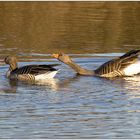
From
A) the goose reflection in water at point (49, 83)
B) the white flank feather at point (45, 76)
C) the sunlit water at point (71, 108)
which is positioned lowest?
the sunlit water at point (71, 108)

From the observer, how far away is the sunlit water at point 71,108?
1081 centimetres

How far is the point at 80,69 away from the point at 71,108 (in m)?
3.62

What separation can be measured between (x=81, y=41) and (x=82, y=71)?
155 inches

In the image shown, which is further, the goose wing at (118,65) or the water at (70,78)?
the goose wing at (118,65)

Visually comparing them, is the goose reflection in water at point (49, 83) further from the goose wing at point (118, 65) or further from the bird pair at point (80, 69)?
the goose wing at point (118, 65)

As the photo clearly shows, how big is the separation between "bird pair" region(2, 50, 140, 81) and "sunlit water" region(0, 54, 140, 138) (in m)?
0.20

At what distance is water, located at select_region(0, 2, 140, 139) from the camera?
36.7ft

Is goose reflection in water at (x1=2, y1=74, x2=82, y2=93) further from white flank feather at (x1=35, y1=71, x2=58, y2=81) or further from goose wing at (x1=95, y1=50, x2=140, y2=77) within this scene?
goose wing at (x1=95, y1=50, x2=140, y2=77)

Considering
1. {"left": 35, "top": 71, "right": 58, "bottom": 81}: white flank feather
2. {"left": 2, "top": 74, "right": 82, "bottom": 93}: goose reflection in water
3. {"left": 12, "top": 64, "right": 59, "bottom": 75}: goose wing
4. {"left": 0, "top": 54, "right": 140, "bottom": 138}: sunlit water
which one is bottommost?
{"left": 0, "top": 54, "right": 140, "bottom": 138}: sunlit water

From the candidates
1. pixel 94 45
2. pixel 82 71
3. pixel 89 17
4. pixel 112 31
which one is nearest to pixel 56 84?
pixel 82 71

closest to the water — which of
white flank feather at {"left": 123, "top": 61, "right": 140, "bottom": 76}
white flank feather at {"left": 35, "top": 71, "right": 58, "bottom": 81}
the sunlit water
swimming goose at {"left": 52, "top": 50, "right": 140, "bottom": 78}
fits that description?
the sunlit water

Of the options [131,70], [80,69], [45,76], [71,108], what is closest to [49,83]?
[45,76]

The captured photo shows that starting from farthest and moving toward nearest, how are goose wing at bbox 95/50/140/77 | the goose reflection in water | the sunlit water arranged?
goose wing at bbox 95/50/140/77, the goose reflection in water, the sunlit water

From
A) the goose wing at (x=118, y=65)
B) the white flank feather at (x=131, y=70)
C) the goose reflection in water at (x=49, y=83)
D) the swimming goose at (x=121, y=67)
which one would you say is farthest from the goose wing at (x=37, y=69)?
the white flank feather at (x=131, y=70)
